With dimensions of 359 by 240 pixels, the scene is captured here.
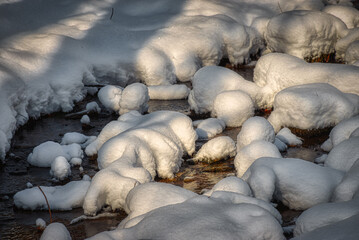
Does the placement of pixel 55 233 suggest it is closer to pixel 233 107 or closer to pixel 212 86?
pixel 233 107

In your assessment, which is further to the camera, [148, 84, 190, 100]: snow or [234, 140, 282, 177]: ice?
[148, 84, 190, 100]: snow

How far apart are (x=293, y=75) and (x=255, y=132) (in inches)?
80.3

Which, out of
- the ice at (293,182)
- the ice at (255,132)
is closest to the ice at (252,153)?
the ice at (255,132)

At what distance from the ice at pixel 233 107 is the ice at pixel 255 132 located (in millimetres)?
987

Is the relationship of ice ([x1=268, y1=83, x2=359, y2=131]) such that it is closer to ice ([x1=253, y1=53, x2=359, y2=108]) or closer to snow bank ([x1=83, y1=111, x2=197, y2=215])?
ice ([x1=253, y1=53, x2=359, y2=108])

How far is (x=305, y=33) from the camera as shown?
9.24 m

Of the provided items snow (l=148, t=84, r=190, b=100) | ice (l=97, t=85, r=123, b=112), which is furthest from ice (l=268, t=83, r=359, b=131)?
ice (l=97, t=85, r=123, b=112)

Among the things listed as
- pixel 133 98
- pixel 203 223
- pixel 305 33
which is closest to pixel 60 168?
pixel 133 98

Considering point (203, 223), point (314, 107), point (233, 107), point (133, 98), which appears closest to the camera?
point (203, 223)

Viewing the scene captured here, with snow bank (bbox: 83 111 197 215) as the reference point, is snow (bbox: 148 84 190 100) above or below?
below

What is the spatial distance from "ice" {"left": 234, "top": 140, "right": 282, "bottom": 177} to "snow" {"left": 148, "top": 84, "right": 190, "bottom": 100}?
9.13 ft

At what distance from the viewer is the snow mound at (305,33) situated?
9.28 m

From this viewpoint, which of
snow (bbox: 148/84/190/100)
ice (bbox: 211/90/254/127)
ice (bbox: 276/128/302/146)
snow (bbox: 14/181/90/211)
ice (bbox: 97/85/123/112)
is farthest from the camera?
snow (bbox: 148/84/190/100)

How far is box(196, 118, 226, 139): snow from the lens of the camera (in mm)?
6207
